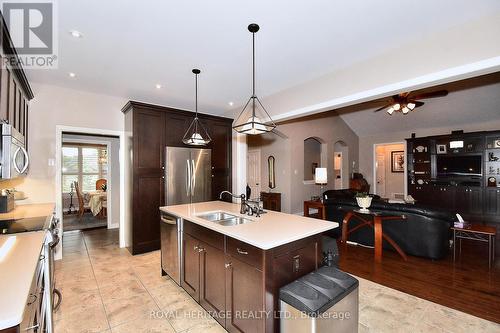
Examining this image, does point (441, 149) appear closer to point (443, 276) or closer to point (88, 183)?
point (443, 276)

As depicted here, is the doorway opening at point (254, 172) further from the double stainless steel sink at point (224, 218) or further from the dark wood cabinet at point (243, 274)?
the dark wood cabinet at point (243, 274)

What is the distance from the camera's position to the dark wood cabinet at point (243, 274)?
1.69 m

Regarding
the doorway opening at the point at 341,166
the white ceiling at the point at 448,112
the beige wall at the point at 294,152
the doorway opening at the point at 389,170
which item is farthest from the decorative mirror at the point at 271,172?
the doorway opening at the point at 389,170

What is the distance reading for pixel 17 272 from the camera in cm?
124

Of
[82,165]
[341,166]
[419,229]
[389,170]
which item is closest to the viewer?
[419,229]

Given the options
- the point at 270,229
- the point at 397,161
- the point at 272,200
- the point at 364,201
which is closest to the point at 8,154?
the point at 270,229

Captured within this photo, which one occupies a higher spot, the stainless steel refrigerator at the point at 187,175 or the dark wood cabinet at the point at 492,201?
the stainless steel refrigerator at the point at 187,175

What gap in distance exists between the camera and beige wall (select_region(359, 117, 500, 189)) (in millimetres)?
6406

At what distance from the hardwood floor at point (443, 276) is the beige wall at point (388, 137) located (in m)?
4.17

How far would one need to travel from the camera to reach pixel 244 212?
2703 mm

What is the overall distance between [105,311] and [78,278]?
3.61 feet

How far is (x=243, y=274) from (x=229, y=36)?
92.5 inches

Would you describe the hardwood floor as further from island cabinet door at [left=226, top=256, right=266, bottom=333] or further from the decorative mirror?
the decorative mirror

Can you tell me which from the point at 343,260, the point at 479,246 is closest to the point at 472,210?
the point at 479,246
